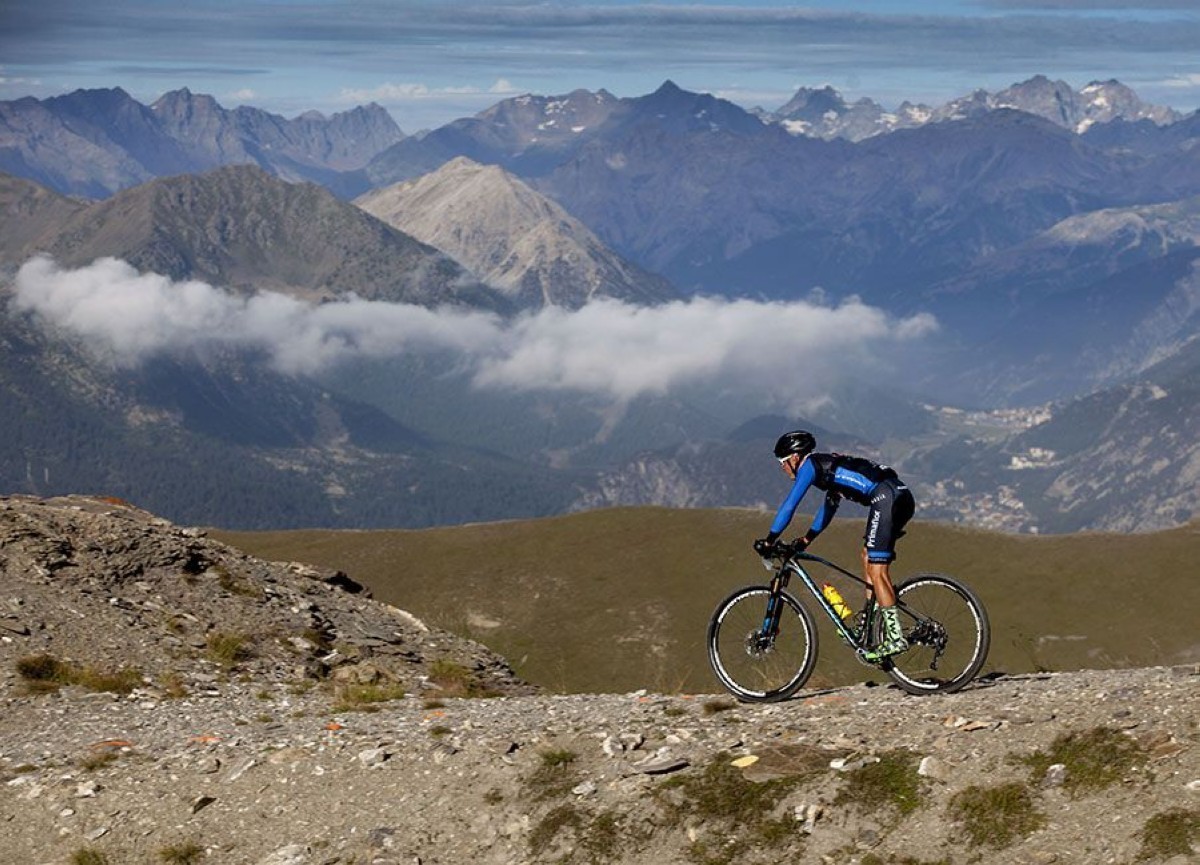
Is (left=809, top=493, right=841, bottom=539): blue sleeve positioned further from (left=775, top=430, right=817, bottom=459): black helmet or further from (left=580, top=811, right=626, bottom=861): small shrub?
(left=580, top=811, right=626, bottom=861): small shrub

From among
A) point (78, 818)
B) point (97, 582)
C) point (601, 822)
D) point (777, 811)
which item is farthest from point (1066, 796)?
point (97, 582)

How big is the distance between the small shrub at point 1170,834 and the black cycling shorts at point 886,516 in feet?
21.4

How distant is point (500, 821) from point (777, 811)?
346 cm

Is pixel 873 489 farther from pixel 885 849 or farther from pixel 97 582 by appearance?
pixel 97 582

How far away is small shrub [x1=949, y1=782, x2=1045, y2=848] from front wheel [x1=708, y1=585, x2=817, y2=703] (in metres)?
5.58

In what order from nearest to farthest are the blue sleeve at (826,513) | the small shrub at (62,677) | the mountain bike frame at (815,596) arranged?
the blue sleeve at (826,513)
the mountain bike frame at (815,596)
the small shrub at (62,677)

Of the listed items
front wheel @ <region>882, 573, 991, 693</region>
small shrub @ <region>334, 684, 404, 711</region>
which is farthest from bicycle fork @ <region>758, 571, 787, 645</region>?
small shrub @ <region>334, 684, 404, 711</region>

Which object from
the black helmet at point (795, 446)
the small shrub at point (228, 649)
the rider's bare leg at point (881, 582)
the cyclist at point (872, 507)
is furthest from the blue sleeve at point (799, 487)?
the small shrub at point (228, 649)

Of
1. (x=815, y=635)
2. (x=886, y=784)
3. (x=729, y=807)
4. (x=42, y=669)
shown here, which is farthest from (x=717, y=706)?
(x=42, y=669)

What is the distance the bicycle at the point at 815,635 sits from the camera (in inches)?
797

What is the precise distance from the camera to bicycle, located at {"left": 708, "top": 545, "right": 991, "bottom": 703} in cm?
2023

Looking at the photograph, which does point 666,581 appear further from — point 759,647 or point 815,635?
point 815,635

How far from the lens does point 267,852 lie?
55.5ft

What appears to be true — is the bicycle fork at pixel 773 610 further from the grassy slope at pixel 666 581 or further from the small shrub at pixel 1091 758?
the grassy slope at pixel 666 581
